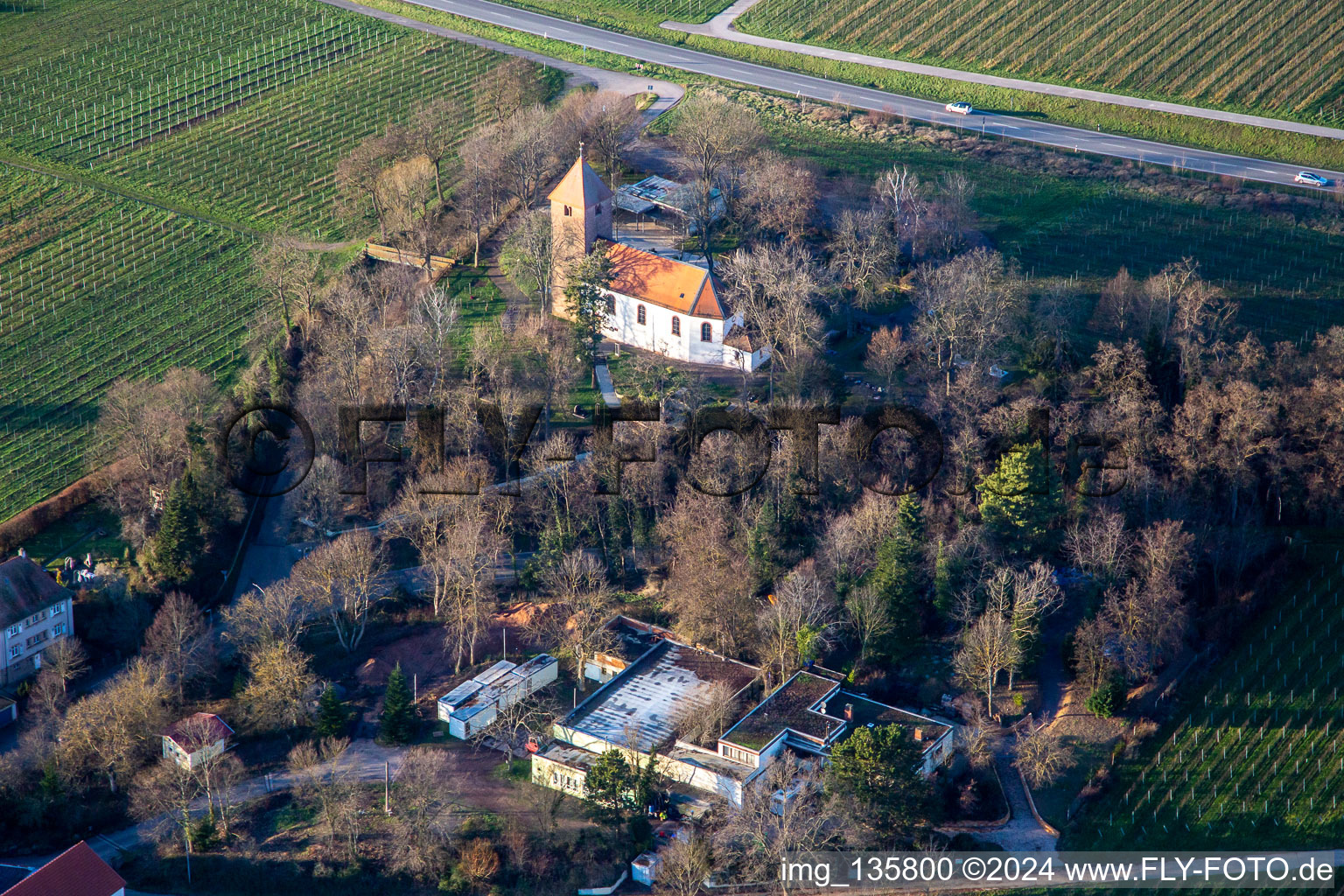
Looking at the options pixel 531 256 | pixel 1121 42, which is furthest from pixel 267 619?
pixel 1121 42

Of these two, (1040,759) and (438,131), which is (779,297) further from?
(438,131)

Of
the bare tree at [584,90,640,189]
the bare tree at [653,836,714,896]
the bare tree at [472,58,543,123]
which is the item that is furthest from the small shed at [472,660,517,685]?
the bare tree at [472,58,543,123]

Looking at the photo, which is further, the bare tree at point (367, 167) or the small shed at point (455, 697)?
the bare tree at point (367, 167)

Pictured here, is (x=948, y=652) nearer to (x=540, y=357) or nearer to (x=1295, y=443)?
(x=1295, y=443)

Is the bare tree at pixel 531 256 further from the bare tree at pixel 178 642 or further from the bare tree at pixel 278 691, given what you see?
the bare tree at pixel 278 691

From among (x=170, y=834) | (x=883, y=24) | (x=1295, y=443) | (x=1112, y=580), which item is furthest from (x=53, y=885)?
(x=883, y=24)

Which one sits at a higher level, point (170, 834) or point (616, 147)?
point (616, 147)

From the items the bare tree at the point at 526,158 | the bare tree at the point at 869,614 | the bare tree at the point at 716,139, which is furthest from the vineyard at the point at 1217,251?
the bare tree at the point at 869,614
